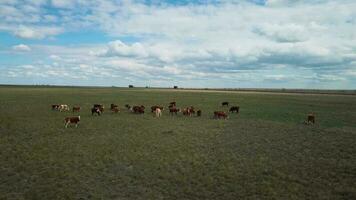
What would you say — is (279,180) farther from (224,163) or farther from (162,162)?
(162,162)

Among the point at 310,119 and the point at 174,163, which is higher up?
the point at 310,119

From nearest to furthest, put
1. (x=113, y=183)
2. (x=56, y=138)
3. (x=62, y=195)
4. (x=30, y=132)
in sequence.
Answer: (x=62, y=195), (x=113, y=183), (x=56, y=138), (x=30, y=132)

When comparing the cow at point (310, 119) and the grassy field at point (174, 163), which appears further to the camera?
the cow at point (310, 119)

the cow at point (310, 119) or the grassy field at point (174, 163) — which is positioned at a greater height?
the cow at point (310, 119)

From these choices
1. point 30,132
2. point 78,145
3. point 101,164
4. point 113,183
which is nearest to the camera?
point 113,183

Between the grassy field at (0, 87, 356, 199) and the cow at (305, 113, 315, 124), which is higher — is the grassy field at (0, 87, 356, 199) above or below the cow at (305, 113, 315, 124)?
below

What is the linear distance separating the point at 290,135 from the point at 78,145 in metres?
11.4

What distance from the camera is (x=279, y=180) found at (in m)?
10.7

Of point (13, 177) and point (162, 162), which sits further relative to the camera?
point (162, 162)

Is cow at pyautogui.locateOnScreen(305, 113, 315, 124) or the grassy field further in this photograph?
cow at pyautogui.locateOnScreen(305, 113, 315, 124)

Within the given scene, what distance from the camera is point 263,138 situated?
18188 mm

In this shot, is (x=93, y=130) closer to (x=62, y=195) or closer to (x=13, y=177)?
(x=13, y=177)

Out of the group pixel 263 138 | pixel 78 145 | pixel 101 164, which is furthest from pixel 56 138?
pixel 263 138

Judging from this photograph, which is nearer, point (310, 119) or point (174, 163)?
point (174, 163)
